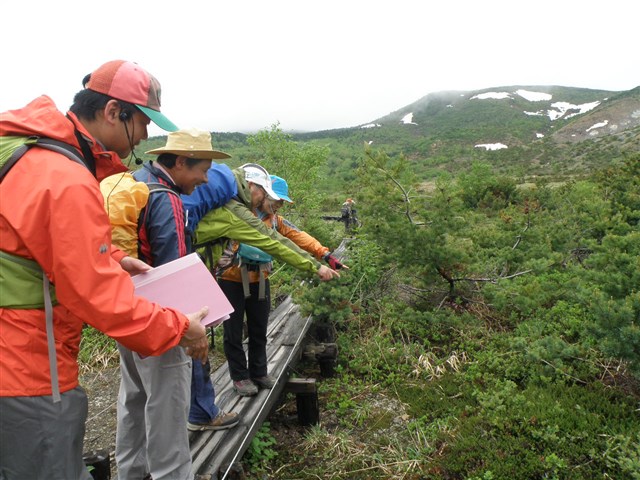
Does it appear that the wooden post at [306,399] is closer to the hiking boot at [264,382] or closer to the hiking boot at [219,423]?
the hiking boot at [264,382]

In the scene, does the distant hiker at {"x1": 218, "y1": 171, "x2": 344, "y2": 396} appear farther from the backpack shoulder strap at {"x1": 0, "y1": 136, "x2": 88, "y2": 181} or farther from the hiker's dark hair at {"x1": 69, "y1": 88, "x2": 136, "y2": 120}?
the backpack shoulder strap at {"x1": 0, "y1": 136, "x2": 88, "y2": 181}

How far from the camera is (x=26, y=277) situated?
1497 millimetres

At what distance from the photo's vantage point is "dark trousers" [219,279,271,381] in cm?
357

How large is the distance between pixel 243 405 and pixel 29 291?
93.3 inches

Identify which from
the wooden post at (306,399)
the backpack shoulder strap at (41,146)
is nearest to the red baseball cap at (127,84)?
the backpack shoulder strap at (41,146)

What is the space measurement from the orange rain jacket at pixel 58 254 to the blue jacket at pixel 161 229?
670mm

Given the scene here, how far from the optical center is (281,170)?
13.7 metres

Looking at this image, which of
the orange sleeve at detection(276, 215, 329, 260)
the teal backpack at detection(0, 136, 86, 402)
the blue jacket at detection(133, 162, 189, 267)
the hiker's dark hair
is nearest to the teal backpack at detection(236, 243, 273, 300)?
the orange sleeve at detection(276, 215, 329, 260)

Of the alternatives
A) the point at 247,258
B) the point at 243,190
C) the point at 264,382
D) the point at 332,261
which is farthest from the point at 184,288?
the point at 332,261

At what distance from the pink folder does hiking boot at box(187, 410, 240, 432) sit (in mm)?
1331

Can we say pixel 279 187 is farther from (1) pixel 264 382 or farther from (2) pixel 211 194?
(1) pixel 264 382

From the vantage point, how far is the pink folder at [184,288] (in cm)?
207

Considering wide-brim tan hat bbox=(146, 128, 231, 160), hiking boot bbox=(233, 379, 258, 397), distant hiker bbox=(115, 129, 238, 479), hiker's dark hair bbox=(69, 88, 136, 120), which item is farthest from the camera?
hiking boot bbox=(233, 379, 258, 397)

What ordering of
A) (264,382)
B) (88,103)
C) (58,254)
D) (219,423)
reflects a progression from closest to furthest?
(58,254)
(88,103)
(219,423)
(264,382)
